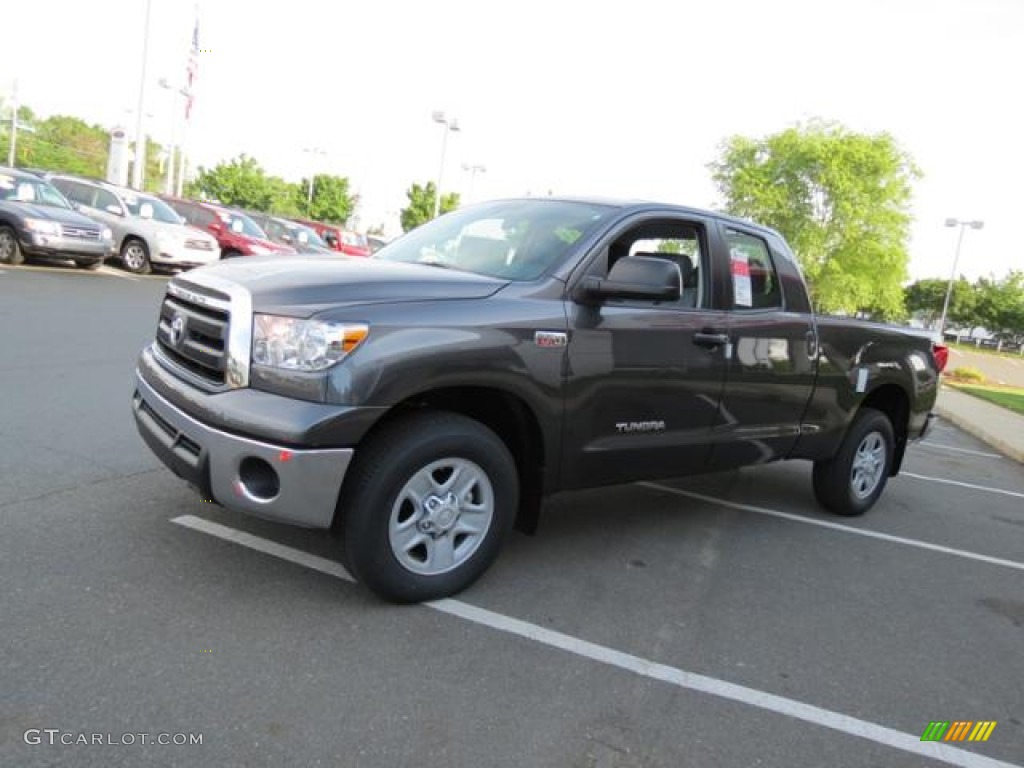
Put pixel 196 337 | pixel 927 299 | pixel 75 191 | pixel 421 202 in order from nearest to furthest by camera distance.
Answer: pixel 196 337
pixel 75 191
pixel 421 202
pixel 927 299

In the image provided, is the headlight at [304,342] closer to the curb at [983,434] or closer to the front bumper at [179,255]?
the curb at [983,434]

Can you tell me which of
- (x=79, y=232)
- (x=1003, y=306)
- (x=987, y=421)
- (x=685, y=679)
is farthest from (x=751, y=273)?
(x=1003, y=306)

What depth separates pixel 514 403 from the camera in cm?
364

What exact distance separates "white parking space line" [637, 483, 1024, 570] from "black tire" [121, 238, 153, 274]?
1468 cm

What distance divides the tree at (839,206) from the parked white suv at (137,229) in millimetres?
39855

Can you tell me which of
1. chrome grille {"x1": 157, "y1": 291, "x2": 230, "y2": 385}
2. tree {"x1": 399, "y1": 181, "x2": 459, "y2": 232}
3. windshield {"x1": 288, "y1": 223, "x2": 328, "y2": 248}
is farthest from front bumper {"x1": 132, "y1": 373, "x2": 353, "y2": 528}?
tree {"x1": 399, "y1": 181, "x2": 459, "y2": 232}

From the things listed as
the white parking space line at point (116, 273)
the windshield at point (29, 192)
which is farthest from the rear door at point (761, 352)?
the windshield at point (29, 192)

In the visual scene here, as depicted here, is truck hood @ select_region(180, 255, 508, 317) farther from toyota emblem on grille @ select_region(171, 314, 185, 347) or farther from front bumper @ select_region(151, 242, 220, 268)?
front bumper @ select_region(151, 242, 220, 268)

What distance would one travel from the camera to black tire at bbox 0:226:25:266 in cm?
1427

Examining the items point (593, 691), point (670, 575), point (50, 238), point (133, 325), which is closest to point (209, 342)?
point (593, 691)

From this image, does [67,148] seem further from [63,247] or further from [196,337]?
[196,337]

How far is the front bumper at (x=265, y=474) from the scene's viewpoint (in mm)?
3033

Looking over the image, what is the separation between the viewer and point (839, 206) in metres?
51.4

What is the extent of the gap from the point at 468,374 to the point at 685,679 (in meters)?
1.46
